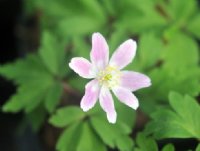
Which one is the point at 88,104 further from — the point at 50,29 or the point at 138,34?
the point at 50,29

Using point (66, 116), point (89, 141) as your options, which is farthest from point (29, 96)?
point (89, 141)

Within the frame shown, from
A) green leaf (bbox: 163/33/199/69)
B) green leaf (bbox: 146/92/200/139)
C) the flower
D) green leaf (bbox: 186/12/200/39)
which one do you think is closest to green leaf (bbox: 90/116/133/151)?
green leaf (bbox: 146/92/200/139)

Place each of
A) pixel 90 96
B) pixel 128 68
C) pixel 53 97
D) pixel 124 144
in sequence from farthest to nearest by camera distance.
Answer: pixel 128 68
pixel 53 97
pixel 124 144
pixel 90 96

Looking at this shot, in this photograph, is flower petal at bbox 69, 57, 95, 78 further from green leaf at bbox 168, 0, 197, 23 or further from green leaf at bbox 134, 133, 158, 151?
green leaf at bbox 168, 0, 197, 23

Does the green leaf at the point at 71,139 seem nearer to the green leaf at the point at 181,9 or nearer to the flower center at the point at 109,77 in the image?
the flower center at the point at 109,77

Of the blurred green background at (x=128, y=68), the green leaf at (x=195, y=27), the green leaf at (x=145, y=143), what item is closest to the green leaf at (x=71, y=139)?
the blurred green background at (x=128, y=68)

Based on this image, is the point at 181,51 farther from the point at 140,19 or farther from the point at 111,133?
the point at 111,133

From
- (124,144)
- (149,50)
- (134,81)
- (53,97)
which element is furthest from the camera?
(149,50)
